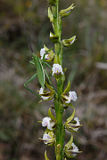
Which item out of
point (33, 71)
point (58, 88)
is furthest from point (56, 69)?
point (33, 71)

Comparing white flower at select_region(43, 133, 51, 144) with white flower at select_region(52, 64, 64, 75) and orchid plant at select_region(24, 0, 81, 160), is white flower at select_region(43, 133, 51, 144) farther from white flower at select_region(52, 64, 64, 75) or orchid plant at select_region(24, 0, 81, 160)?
white flower at select_region(52, 64, 64, 75)

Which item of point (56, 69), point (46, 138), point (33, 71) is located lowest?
point (46, 138)

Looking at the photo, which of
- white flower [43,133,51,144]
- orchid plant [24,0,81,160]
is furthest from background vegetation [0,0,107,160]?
white flower [43,133,51,144]

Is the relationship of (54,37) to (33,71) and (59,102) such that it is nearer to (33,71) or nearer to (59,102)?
(59,102)

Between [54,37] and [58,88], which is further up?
[54,37]

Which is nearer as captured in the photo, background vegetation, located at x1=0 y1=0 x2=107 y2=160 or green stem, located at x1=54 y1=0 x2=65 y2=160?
green stem, located at x1=54 y1=0 x2=65 y2=160

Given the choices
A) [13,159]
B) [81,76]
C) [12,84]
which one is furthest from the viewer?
[81,76]

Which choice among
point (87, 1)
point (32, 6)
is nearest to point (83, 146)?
point (32, 6)

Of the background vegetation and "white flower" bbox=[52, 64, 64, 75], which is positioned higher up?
the background vegetation

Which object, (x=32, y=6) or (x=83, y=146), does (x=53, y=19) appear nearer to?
(x=83, y=146)
